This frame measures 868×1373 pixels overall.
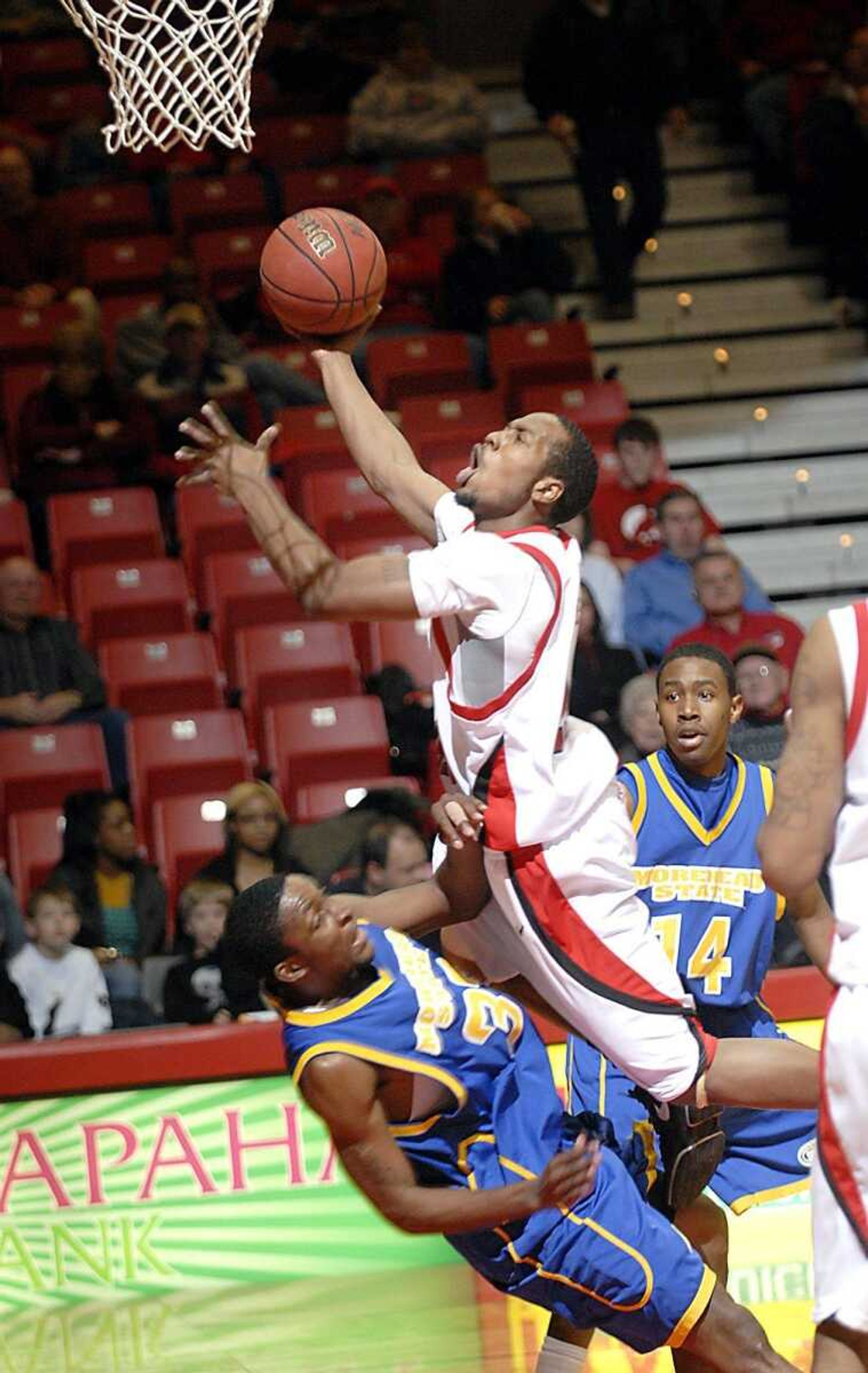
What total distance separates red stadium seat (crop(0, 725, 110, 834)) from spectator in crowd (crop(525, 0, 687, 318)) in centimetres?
387

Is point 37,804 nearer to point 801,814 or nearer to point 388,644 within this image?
point 388,644

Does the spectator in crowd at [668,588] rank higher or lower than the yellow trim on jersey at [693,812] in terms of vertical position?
higher

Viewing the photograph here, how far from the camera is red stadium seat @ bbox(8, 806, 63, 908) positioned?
7406 mm

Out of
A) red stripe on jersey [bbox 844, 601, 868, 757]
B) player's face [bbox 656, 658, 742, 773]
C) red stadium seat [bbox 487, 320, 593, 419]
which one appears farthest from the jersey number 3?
red stadium seat [bbox 487, 320, 593, 419]

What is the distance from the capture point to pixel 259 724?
8023 mm

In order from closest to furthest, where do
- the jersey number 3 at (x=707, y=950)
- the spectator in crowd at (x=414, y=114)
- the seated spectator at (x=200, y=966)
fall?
the jersey number 3 at (x=707, y=950)
the seated spectator at (x=200, y=966)
the spectator in crowd at (x=414, y=114)

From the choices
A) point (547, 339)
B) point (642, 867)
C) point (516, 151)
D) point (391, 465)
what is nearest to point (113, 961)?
point (642, 867)

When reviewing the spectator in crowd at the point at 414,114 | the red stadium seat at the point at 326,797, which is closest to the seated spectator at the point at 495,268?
the spectator in crowd at the point at 414,114

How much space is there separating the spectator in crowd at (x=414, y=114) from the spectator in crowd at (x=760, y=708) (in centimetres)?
453

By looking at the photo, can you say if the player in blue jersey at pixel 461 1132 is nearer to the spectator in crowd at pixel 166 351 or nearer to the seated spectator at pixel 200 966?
the seated spectator at pixel 200 966

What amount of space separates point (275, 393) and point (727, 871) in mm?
4939

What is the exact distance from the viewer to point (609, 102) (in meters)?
10.1

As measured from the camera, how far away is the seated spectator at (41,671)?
785 centimetres

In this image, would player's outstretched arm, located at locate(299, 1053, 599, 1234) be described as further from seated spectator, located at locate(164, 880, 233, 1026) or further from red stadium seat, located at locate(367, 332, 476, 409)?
red stadium seat, located at locate(367, 332, 476, 409)
